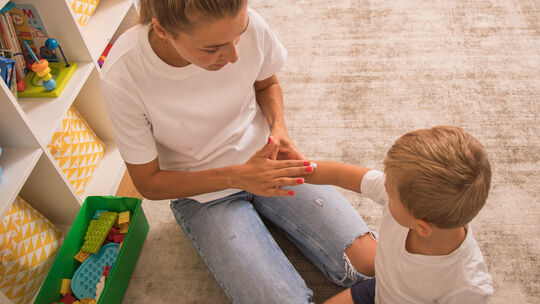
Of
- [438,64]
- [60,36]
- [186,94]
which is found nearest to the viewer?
[186,94]

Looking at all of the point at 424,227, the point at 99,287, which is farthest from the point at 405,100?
the point at 99,287

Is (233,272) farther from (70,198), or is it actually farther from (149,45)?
(70,198)

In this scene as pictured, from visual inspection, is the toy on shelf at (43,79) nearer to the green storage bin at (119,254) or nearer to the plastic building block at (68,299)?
the green storage bin at (119,254)

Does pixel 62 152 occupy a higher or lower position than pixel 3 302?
higher

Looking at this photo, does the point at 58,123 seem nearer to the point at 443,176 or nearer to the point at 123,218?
the point at 123,218

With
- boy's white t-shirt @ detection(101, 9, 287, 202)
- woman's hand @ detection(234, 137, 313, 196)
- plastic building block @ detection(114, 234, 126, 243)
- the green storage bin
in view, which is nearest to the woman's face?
boy's white t-shirt @ detection(101, 9, 287, 202)

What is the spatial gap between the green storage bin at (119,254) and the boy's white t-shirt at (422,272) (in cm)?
80

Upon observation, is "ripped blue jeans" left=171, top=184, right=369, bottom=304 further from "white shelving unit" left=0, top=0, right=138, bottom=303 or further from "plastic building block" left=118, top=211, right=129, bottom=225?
"white shelving unit" left=0, top=0, right=138, bottom=303

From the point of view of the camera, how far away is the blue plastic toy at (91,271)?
4.88 feet

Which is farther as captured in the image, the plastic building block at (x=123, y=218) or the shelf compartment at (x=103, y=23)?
the shelf compartment at (x=103, y=23)

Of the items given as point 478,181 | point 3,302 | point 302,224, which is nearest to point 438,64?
point 302,224

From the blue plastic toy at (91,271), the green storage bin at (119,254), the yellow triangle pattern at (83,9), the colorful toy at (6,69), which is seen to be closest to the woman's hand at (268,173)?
the green storage bin at (119,254)

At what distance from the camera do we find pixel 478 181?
0.91 metres

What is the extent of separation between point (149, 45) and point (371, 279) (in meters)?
0.83
